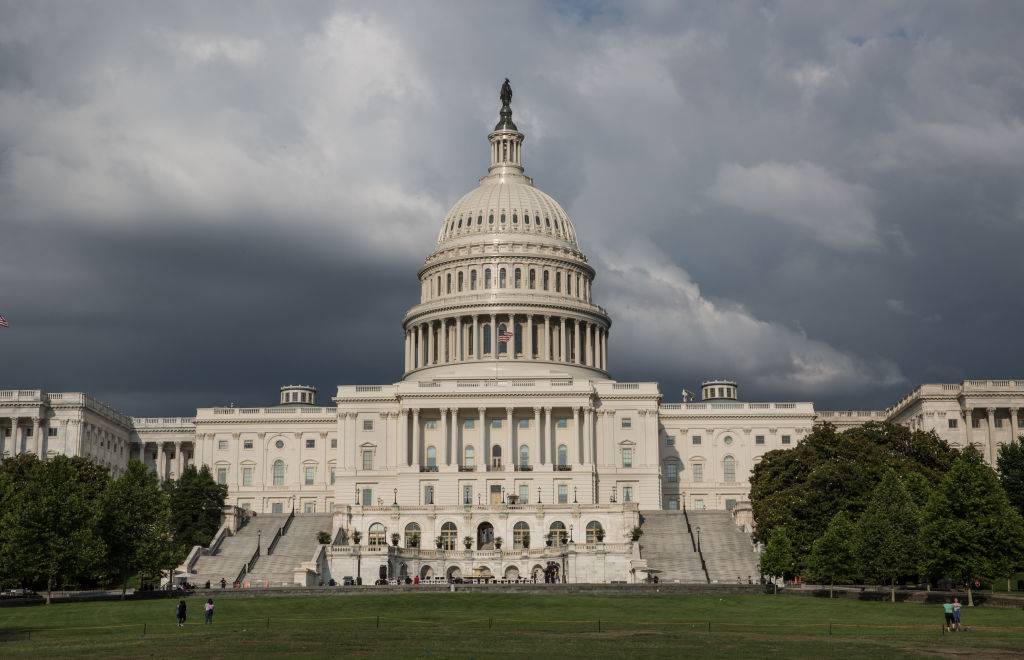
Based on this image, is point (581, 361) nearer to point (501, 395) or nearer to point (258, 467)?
point (501, 395)

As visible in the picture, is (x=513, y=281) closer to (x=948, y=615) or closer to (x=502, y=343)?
(x=502, y=343)

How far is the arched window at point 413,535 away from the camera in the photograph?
116 meters

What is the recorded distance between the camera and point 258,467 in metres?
152

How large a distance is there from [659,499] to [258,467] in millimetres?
47145

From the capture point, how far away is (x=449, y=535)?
11694cm

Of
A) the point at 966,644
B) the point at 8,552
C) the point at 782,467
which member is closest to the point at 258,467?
the point at 782,467

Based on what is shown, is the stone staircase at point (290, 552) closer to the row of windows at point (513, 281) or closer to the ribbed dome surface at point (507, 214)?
the row of windows at point (513, 281)

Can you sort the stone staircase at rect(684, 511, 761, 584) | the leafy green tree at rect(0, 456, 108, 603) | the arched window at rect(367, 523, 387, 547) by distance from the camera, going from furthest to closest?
the arched window at rect(367, 523, 387, 547)
the stone staircase at rect(684, 511, 761, 584)
the leafy green tree at rect(0, 456, 108, 603)

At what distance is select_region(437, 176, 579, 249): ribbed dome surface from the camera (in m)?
159

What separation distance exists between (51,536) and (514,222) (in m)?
91.0

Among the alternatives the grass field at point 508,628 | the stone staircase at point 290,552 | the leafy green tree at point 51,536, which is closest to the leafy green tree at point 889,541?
the grass field at point 508,628

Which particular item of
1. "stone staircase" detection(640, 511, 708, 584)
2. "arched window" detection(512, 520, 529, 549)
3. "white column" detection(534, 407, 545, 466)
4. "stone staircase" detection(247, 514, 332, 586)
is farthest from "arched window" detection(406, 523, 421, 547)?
"stone staircase" detection(640, 511, 708, 584)

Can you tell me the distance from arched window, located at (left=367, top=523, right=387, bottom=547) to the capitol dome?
29648 mm

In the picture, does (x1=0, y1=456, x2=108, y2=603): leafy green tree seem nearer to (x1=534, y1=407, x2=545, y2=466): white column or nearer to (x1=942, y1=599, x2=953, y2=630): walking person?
(x1=942, y1=599, x2=953, y2=630): walking person
